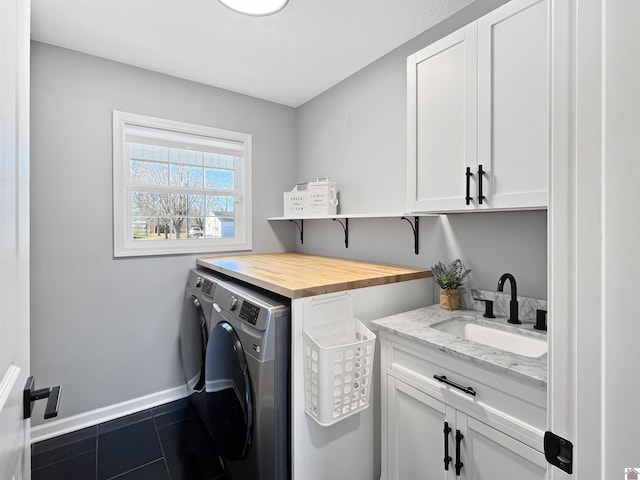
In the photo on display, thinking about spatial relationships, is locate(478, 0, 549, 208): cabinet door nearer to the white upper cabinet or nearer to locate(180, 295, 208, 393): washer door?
the white upper cabinet

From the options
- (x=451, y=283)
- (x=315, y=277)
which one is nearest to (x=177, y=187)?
(x=315, y=277)

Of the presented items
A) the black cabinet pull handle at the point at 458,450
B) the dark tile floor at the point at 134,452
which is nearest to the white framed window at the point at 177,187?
the dark tile floor at the point at 134,452

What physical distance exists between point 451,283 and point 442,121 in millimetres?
807

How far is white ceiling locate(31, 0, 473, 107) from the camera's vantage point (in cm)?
168

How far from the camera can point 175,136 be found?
8.11ft

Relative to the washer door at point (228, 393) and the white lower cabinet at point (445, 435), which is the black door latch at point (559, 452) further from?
the washer door at point (228, 393)

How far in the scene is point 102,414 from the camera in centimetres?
216

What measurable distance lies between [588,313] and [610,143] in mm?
260

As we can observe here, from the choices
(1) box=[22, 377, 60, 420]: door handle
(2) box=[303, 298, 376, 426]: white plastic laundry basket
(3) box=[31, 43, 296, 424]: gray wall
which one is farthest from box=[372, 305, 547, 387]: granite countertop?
(3) box=[31, 43, 296, 424]: gray wall

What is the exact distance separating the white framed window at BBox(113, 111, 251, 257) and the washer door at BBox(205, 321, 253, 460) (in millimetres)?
1080

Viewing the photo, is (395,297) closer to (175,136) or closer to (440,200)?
(440,200)

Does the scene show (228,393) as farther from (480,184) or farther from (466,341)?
(480,184)

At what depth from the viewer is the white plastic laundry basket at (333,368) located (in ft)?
4.02

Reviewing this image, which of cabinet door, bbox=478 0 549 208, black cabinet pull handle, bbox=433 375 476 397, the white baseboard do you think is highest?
cabinet door, bbox=478 0 549 208
